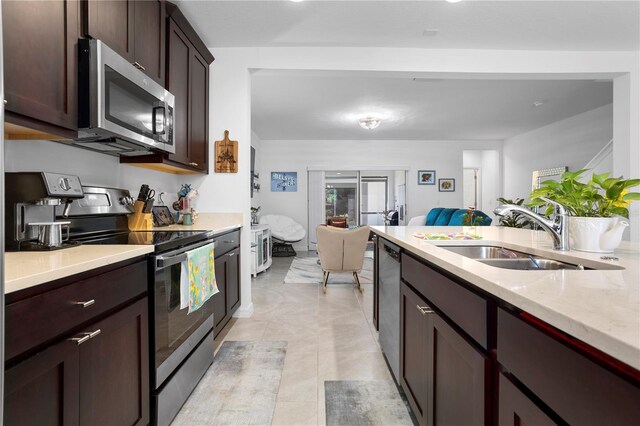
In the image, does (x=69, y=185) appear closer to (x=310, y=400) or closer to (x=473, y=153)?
(x=310, y=400)

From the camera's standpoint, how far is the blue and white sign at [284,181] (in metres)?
7.24

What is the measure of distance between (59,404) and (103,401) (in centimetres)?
20

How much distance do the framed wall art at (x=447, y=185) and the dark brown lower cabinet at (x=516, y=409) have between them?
7210mm

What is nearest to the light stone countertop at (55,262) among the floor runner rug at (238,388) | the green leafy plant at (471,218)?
the floor runner rug at (238,388)

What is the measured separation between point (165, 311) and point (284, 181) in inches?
234

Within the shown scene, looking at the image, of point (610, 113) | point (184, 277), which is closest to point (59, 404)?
point (184, 277)

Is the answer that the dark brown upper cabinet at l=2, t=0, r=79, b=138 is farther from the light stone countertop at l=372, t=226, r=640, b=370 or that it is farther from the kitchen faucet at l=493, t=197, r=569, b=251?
the kitchen faucet at l=493, t=197, r=569, b=251

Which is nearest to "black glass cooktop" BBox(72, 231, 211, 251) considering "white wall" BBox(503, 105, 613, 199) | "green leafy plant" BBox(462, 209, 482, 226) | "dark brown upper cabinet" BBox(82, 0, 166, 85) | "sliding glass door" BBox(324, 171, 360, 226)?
"dark brown upper cabinet" BBox(82, 0, 166, 85)

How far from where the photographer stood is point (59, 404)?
0.85m

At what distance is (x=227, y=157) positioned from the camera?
2.89m

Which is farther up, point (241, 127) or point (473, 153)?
point (473, 153)

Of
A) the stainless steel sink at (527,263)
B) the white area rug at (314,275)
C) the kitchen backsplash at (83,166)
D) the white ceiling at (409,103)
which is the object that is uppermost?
the white ceiling at (409,103)

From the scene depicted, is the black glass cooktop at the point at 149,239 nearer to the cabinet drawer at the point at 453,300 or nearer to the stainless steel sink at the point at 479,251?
the cabinet drawer at the point at 453,300

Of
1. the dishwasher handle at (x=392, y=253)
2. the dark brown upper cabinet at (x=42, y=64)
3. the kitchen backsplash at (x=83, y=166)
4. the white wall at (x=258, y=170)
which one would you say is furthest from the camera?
the white wall at (x=258, y=170)
